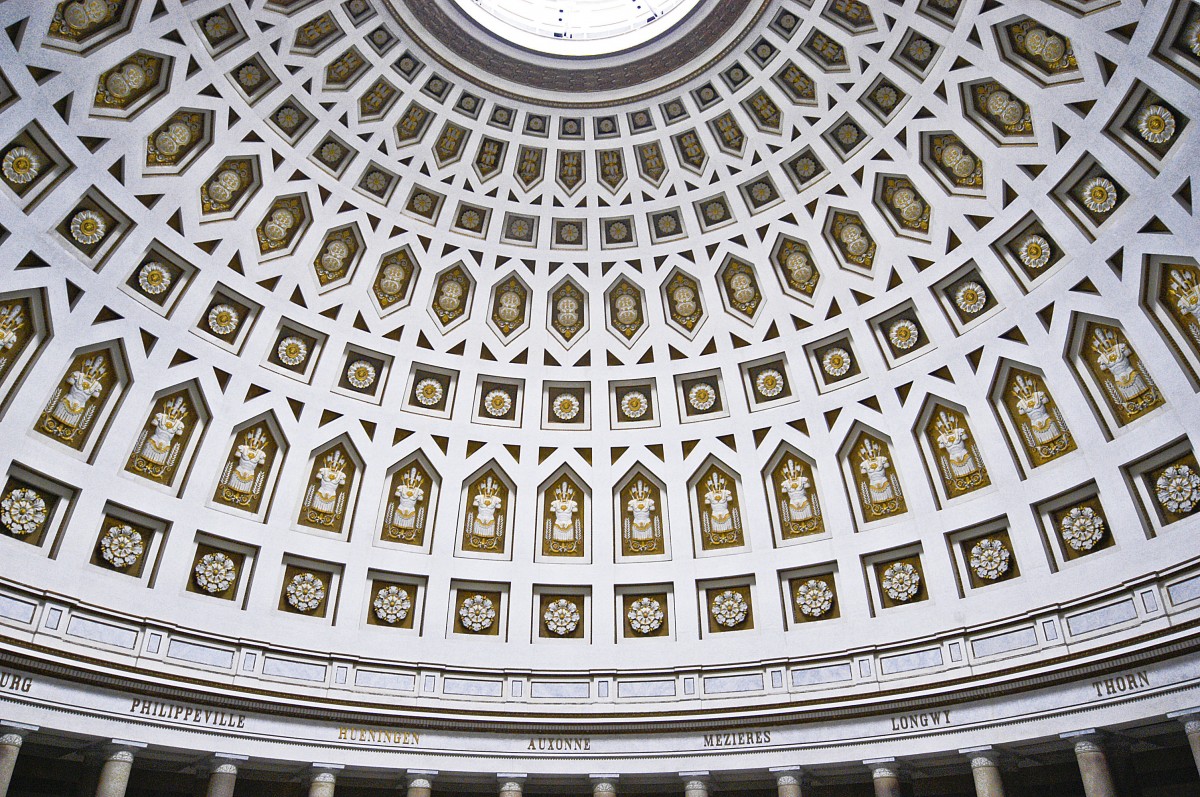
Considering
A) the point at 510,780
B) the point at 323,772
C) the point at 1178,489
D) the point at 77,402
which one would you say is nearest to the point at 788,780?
the point at 510,780

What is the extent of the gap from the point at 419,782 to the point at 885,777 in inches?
441

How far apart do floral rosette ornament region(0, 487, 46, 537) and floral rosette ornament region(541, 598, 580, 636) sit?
1285 centimetres

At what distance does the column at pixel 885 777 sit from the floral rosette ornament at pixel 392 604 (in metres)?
12.7

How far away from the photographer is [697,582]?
25.1m

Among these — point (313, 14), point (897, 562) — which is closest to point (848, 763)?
point (897, 562)

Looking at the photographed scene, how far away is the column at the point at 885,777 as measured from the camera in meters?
20.5

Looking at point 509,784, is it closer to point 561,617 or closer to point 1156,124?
point 561,617

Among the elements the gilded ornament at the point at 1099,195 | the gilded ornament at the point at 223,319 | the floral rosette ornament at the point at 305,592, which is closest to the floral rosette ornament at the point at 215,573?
the floral rosette ornament at the point at 305,592

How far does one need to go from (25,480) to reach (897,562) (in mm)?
21551

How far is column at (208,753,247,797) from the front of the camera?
65.1 feet

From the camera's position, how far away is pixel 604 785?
72.7 feet

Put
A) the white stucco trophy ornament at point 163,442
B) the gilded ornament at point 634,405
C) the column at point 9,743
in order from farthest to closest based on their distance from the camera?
the gilded ornament at point 634,405 < the white stucco trophy ornament at point 163,442 < the column at point 9,743

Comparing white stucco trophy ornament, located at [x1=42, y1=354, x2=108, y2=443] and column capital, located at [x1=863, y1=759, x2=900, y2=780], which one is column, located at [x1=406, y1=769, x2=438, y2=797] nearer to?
column capital, located at [x1=863, y1=759, x2=900, y2=780]

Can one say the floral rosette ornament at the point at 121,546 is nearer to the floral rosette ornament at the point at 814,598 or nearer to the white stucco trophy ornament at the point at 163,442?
the white stucco trophy ornament at the point at 163,442
